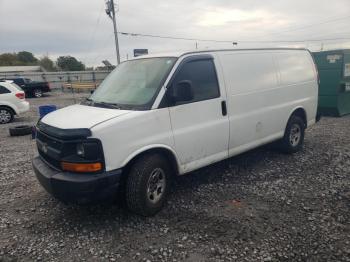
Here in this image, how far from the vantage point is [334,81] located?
30.0 ft

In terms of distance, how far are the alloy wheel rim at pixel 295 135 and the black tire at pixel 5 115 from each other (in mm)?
10681

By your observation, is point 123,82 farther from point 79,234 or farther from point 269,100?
point 269,100

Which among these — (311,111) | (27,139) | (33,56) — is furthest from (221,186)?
(33,56)

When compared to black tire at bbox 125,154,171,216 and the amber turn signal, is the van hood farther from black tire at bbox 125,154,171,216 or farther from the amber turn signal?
black tire at bbox 125,154,171,216

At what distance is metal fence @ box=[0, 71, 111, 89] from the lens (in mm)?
31663

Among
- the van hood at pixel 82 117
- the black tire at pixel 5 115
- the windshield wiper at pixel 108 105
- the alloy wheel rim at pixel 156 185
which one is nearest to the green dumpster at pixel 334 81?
the alloy wheel rim at pixel 156 185

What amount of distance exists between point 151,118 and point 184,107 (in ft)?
1.83

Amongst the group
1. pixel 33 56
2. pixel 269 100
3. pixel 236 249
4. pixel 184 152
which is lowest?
pixel 236 249

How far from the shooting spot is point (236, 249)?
10.4ft

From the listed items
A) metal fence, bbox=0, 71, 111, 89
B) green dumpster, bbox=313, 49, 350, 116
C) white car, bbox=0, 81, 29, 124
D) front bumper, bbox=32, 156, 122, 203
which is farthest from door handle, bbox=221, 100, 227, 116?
metal fence, bbox=0, 71, 111, 89

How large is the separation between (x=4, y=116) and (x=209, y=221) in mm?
10989

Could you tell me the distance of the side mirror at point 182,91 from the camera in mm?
3785

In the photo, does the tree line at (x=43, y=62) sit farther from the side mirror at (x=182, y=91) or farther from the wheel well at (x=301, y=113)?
the side mirror at (x=182, y=91)

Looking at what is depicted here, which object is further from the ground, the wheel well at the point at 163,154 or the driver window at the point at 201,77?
the driver window at the point at 201,77
